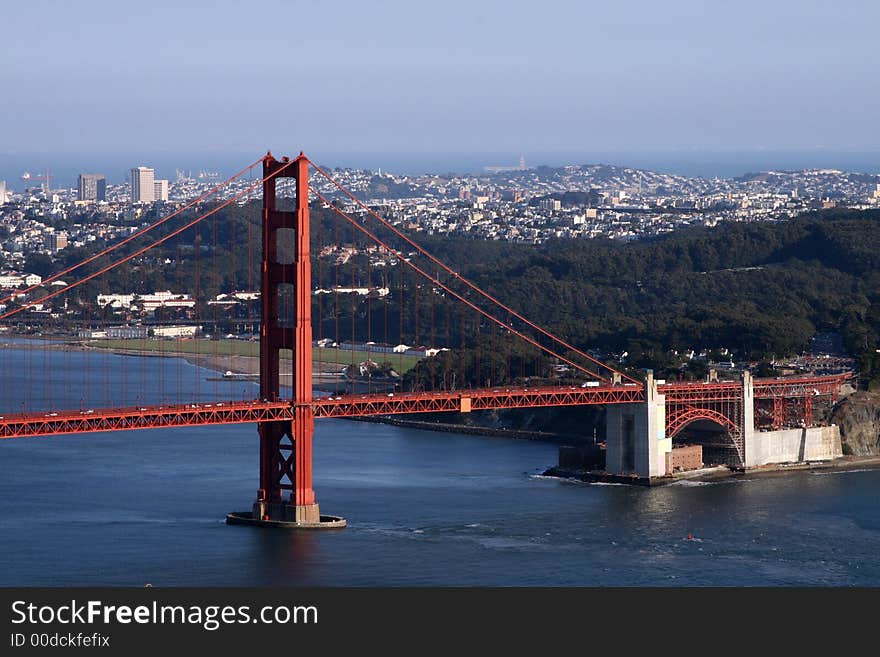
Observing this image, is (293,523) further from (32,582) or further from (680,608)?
(680,608)

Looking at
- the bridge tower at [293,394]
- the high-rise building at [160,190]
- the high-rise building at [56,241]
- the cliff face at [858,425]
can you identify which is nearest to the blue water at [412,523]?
the bridge tower at [293,394]

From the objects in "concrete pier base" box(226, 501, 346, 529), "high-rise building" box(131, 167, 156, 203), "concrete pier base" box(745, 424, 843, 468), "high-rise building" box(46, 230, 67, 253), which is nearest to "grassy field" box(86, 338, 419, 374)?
"concrete pier base" box(745, 424, 843, 468)

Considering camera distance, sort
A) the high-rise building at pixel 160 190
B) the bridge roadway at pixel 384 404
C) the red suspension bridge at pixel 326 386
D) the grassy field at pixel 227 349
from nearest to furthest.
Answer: the bridge roadway at pixel 384 404 → the red suspension bridge at pixel 326 386 → the grassy field at pixel 227 349 → the high-rise building at pixel 160 190

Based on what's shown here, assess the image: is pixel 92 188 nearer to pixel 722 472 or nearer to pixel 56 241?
pixel 56 241

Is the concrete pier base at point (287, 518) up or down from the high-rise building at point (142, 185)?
down

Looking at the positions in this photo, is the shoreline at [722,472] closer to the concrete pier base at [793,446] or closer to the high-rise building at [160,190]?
the concrete pier base at [793,446]

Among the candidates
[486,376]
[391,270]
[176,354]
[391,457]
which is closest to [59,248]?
[391,270]
